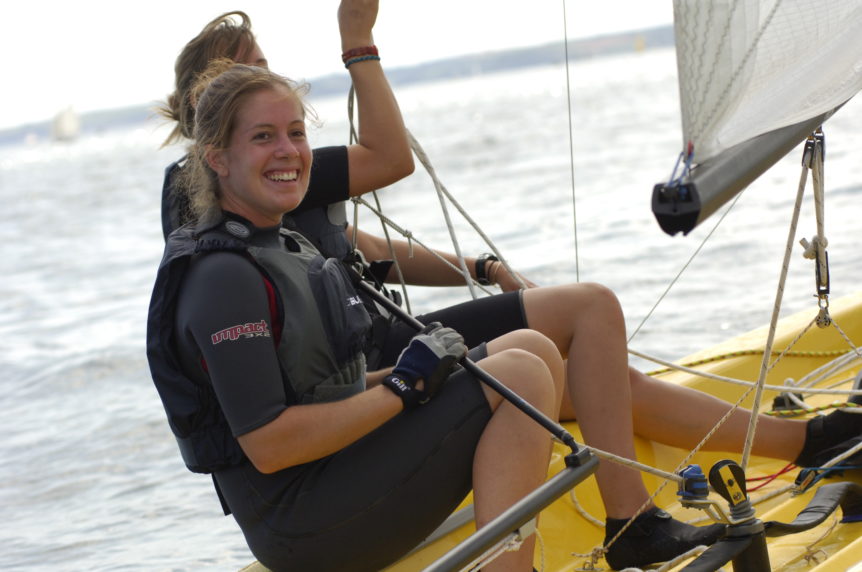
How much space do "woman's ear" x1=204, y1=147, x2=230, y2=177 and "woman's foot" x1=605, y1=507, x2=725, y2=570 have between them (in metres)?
0.96

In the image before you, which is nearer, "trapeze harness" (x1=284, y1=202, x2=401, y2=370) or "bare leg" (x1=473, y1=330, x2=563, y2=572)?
"bare leg" (x1=473, y1=330, x2=563, y2=572)

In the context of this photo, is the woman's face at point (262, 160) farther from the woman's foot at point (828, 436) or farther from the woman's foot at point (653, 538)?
the woman's foot at point (828, 436)

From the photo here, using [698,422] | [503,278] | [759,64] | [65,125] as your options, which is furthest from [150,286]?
[65,125]

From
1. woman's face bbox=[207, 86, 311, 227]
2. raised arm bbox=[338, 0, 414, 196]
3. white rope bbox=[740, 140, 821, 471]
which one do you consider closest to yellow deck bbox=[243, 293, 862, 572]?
white rope bbox=[740, 140, 821, 471]

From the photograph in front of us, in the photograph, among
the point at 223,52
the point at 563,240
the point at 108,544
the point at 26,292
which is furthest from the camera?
the point at 26,292

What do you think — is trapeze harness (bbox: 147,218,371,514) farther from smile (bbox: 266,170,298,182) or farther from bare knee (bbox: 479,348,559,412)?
bare knee (bbox: 479,348,559,412)

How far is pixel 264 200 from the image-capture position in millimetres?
1742

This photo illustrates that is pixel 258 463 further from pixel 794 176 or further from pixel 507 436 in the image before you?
pixel 794 176

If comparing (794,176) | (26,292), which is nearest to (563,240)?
(794,176)

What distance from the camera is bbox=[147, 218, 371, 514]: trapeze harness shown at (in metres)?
1.64

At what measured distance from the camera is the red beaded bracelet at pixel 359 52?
2025 mm

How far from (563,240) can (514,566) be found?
7.87m

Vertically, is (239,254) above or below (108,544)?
above

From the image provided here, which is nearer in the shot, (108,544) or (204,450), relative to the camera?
(204,450)
